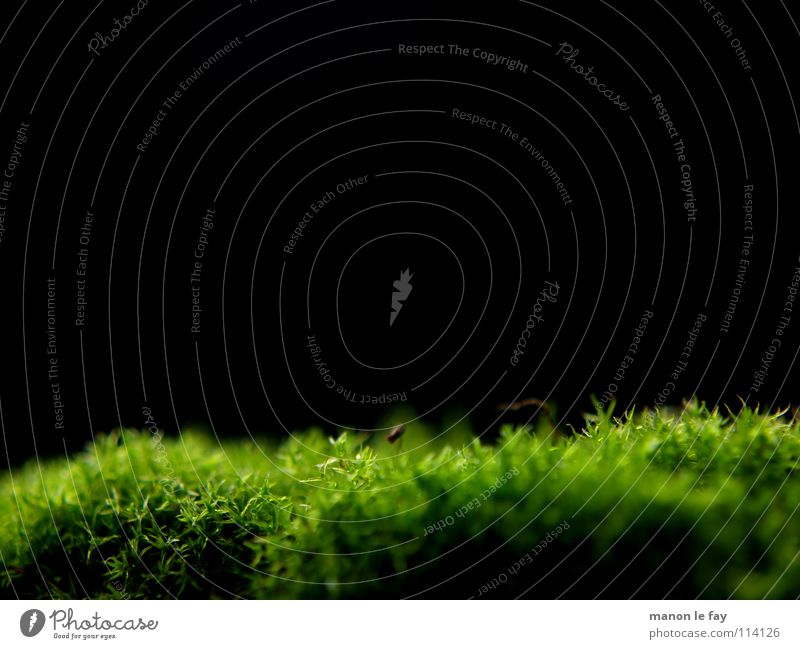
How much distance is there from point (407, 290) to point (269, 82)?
0.52m

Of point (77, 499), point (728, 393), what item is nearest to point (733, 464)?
point (728, 393)

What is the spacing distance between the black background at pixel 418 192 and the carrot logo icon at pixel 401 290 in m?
0.02

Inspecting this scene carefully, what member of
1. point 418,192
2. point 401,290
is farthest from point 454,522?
point 418,192

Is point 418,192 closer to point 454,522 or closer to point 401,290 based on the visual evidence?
point 401,290

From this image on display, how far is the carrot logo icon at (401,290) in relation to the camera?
148 centimetres

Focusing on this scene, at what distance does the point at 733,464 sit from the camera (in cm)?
99

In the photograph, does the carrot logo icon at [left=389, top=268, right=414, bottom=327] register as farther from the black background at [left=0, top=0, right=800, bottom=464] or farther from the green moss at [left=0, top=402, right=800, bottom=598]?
the green moss at [left=0, top=402, right=800, bottom=598]

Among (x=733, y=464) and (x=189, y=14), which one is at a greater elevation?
(x=189, y=14)

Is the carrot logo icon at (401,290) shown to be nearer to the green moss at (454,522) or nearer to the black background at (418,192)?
the black background at (418,192)

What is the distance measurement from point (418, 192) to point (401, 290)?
0.71ft

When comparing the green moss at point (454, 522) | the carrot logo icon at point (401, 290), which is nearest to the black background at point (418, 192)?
the carrot logo icon at point (401, 290)

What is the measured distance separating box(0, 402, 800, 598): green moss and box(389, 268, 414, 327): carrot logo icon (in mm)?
378

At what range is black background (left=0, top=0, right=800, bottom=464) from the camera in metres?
1.43
